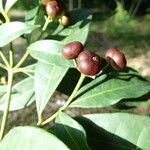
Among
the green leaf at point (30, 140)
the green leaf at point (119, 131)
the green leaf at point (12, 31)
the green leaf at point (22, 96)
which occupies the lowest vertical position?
the green leaf at point (22, 96)

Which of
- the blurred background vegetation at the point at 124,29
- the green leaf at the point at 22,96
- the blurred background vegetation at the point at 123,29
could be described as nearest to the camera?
the green leaf at the point at 22,96

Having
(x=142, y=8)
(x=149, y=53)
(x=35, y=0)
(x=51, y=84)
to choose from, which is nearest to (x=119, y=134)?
(x=51, y=84)

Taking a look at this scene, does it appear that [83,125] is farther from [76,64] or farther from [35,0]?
[35,0]

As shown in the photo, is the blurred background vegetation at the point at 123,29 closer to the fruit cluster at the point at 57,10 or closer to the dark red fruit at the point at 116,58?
the fruit cluster at the point at 57,10

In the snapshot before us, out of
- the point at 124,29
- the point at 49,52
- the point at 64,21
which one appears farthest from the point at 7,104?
the point at 124,29

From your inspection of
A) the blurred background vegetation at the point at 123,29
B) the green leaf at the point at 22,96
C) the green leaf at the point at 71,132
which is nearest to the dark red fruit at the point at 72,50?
the green leaf at the point at 71,132

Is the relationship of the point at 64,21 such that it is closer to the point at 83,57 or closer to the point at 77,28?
the point at 77,28

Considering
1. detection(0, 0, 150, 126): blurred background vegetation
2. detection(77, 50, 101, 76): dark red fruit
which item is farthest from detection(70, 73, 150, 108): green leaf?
detection(0, 0, 150, 126): blurred background vegetation
